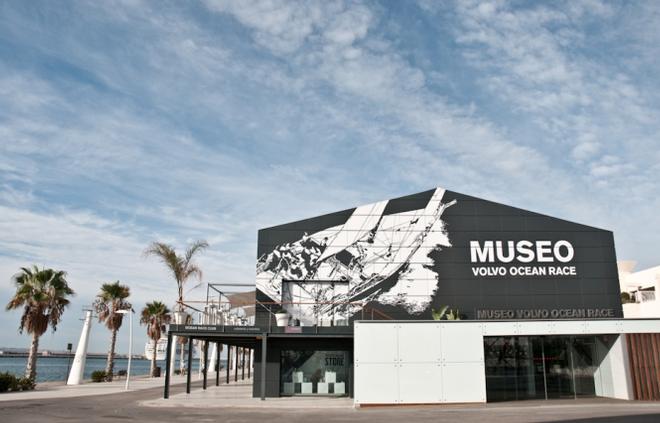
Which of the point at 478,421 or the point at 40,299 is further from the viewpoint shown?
the point at 40,299

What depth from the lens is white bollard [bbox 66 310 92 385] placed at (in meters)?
30.9

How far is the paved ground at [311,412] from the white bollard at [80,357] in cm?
1152

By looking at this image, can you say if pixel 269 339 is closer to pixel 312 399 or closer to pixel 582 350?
pixel 312 399

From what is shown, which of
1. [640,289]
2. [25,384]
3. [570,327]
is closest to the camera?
[570,327]

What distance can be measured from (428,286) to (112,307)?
79.7 feet

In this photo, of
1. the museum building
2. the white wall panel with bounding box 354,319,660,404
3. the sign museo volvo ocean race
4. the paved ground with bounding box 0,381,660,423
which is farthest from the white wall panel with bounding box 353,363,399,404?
the sign museo volvo ocean race

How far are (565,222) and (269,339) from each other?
48.5 feet

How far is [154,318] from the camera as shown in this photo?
143ft

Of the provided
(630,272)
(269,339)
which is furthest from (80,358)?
(630,272)

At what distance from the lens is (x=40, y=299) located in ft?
92.5

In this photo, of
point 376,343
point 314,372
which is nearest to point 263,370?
point 314,372

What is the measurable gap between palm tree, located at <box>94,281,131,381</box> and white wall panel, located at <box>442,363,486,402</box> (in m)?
26.5

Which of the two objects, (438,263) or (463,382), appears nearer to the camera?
(463,382)

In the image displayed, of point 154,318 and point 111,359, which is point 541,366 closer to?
point 111,359
